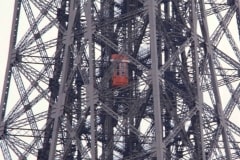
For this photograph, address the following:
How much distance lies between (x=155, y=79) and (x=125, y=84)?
301cm

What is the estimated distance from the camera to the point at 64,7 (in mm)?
92375

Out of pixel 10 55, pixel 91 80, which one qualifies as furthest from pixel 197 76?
pixel 10 55

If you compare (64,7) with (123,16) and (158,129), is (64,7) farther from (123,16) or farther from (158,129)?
(158,129)

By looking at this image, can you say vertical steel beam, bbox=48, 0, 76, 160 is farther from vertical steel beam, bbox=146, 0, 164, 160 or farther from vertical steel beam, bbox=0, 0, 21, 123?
vertical steel beam, bbox=146, 0, 164, 160

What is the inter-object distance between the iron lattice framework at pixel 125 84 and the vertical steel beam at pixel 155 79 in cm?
4

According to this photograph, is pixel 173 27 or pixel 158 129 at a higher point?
pixel 173 27

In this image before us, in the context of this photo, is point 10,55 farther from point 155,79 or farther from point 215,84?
point 155,79

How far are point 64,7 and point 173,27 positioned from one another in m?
7.95

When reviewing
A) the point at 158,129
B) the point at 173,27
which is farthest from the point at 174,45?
the point at 158,129

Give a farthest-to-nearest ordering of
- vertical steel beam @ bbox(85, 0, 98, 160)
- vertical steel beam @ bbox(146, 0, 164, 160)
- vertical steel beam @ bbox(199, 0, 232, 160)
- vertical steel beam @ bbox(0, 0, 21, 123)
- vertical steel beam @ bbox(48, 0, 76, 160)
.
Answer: vertical steel beam @ bbox(0, 0, 21, 123)
vertical steel beam @ bbox(48, 0, 76, 160)
vertical steel beam @ bbox(199, 0, 232, 160)
vertical steel beam @ bbox(85, 0, 98, 160)
vertical steel beam @ bbox(146, 0, 164, 160)

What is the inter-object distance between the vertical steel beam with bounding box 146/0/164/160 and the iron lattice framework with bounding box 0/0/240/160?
40mm

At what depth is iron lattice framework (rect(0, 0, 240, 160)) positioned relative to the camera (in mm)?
83750

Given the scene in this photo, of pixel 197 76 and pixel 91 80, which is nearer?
pixel 91 80

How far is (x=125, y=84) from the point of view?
84938 millimetres
